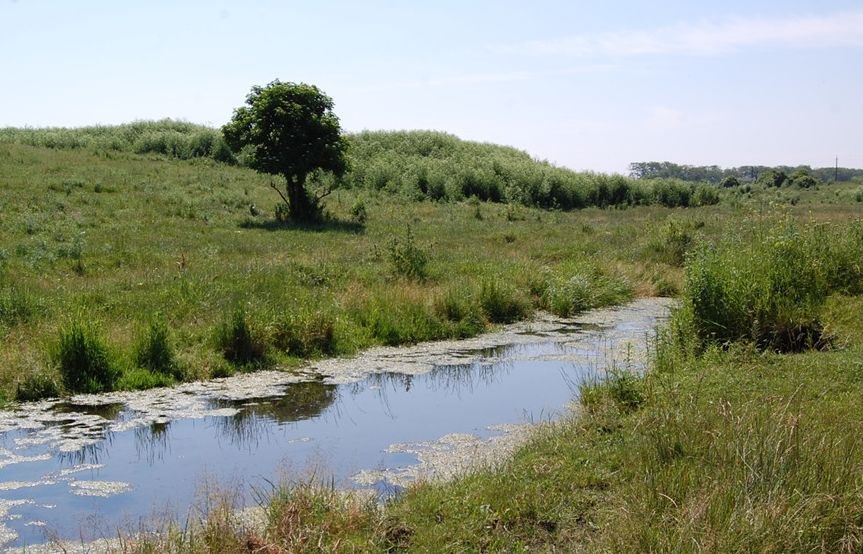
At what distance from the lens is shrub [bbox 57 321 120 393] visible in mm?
11789

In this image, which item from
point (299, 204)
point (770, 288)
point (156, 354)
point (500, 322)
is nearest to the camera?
point (156, 354)

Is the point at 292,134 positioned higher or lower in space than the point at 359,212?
higher

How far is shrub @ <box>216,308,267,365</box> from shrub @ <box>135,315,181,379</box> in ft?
3.01

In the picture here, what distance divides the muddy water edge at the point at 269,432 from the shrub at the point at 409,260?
3.93 m

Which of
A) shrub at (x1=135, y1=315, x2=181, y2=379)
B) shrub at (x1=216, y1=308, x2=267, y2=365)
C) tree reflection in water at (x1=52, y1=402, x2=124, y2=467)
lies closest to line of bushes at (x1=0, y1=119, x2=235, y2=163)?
shrub at (x1=216, y1=308, x2=267, y2=365)

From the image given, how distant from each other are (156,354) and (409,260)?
7.71 meters

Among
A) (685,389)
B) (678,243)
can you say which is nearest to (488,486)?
(685,389)

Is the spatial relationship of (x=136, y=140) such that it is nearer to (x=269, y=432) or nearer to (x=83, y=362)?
(x=83, y=362)

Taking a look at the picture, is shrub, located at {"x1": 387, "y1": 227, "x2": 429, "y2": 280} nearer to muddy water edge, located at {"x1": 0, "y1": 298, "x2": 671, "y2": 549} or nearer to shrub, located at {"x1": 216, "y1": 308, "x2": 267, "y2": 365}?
muddy water edge, located at {"x1": 0, "y1": 298, "x2": 671, "y2": 549}

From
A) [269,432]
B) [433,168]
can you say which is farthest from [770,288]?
[433,168]

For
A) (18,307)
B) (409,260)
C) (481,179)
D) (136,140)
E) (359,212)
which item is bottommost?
(18,307)

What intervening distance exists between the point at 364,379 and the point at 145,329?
3.44 metres

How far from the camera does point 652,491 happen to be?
649cm

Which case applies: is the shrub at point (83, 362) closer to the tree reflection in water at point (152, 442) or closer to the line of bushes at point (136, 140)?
the tree reflection in water at point (152, 442)
